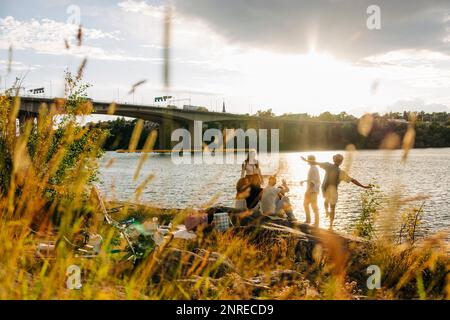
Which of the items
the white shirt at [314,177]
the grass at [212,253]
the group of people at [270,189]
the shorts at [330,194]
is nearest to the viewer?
the grass at [212,253]

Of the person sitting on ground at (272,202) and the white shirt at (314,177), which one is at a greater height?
the white shirt at (314,177)

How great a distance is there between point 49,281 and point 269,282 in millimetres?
3734

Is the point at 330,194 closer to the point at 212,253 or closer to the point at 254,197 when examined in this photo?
the point at 254,197

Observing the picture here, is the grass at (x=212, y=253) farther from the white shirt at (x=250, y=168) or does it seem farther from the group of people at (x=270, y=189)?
the white shirt at (x=250, y=168)

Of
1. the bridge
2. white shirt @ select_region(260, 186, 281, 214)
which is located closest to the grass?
white shirt @ select_region(260, 186, 281, 214)

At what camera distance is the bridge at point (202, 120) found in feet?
190

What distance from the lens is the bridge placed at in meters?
57.8

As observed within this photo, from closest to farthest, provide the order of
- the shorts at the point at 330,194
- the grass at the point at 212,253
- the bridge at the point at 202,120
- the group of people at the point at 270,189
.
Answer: the grass at the point at 212,253
the group of people at the point at 270,189
the shorts at the point at 330,194
the bridge at the point at 202,120

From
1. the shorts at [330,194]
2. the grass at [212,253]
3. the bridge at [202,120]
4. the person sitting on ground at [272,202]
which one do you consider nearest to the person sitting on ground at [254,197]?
the person sitting on ground at [272,202]

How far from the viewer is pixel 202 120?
81375 mm

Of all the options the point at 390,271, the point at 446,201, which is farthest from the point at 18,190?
the point at 446,201
